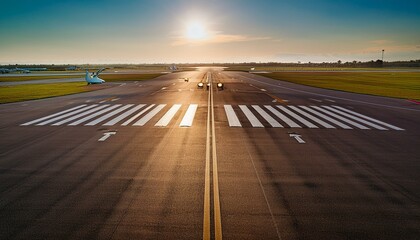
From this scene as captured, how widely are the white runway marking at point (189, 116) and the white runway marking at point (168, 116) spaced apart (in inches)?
33.4

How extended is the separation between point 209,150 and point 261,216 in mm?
5309

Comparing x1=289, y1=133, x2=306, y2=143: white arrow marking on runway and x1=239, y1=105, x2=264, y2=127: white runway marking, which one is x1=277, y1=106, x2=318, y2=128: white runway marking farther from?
x1=239, y1=105, x2=264, y2=127: white runway marking

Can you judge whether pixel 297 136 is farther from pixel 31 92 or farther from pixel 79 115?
pixel 31 92

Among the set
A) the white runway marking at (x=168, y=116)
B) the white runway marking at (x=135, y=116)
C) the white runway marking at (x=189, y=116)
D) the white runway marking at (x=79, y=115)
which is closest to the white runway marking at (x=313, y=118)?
the white runway marking at (x=189, y=116)

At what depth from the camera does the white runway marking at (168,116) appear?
16797 millimetres

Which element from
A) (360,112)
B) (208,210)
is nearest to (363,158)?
(208,210)

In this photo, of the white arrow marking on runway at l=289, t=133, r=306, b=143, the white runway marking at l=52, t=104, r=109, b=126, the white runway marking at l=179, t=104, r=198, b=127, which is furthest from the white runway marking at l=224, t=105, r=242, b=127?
the white runway marking at l=52, t=104, r=109, b=126

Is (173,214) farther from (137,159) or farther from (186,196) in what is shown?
(137,159)

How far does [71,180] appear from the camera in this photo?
870 cm

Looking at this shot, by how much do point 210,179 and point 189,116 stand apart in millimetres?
10709

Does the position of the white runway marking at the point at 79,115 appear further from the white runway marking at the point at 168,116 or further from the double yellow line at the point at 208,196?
the double yellow line at the point at 208,196

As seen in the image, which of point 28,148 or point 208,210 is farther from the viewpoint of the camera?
point 28,148

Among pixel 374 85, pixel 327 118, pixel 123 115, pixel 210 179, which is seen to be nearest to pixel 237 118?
pixel 327 118

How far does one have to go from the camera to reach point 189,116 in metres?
19.2
